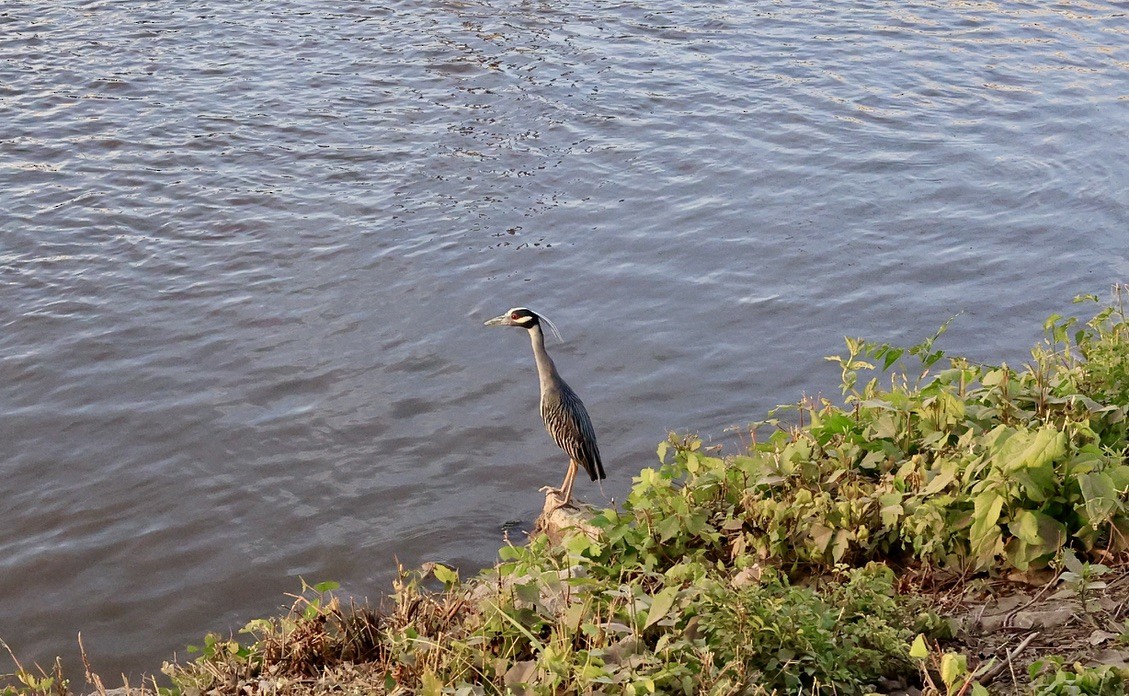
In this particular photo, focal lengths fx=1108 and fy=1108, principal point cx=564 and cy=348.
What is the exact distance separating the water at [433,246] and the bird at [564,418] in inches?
21.8

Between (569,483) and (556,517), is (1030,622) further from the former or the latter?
(569,483)

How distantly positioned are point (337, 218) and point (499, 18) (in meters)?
5.04

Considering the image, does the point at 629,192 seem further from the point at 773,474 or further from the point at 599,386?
the point at 773,474

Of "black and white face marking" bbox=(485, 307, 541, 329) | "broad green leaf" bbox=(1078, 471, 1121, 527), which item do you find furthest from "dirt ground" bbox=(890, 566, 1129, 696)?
"black and white face marking" bbox=(485, 307, 541, 329)

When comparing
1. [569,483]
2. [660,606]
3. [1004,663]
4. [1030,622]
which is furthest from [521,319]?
[1004,663]

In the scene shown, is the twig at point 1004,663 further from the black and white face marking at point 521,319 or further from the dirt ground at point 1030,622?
the black and white face marking at point 521,319

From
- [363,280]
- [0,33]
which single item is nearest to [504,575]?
[363,280]

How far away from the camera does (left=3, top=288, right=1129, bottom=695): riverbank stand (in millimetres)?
2932

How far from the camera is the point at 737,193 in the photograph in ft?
31.0

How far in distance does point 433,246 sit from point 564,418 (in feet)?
10.8

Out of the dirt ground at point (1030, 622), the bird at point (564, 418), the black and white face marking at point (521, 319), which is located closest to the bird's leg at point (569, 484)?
the bird at point (564, 418)

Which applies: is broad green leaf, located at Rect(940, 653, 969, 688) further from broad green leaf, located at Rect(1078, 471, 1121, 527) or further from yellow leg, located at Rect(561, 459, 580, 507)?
yellow leg, located at Rect(561, 459, 580, 507)

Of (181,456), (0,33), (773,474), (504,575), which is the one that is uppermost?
(0,33)

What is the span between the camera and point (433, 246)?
8.58 m
